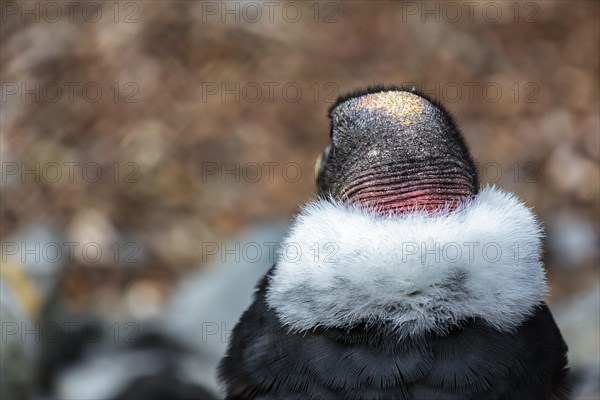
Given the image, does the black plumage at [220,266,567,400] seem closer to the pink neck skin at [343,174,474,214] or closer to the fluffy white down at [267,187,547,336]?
the fluffy white down at [267,187,547,336]

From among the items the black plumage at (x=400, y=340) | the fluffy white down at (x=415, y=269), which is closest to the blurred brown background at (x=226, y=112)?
the black plumage at (x=400, y=340)

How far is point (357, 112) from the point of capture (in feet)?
9.84

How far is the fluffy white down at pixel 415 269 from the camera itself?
2.64 meters

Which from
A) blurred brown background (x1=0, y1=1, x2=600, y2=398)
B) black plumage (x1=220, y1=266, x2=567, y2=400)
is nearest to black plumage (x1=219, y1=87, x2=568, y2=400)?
black plumage (x1=220, y1=266, x2=567, y2=400)

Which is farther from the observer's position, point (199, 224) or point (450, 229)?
point (199, 224)

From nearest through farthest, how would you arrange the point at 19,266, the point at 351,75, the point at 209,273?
1. the point at 19,266
2. the point at 209,273
3. the point at 351,75

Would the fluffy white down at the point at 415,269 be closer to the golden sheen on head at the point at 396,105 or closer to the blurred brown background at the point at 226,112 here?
the golden sheen on head at the point at 396,105

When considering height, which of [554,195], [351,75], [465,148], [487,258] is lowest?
[487,258]

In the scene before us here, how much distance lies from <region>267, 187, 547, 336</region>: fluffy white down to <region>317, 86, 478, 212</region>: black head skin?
81mm

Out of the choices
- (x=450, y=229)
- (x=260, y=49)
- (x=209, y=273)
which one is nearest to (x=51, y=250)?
(x=209, y=273)

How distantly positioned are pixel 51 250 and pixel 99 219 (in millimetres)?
794

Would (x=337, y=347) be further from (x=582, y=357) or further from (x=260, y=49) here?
(x=260, y=49)

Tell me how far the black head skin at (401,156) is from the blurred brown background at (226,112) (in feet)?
12.5

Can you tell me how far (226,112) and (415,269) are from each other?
223 inches
